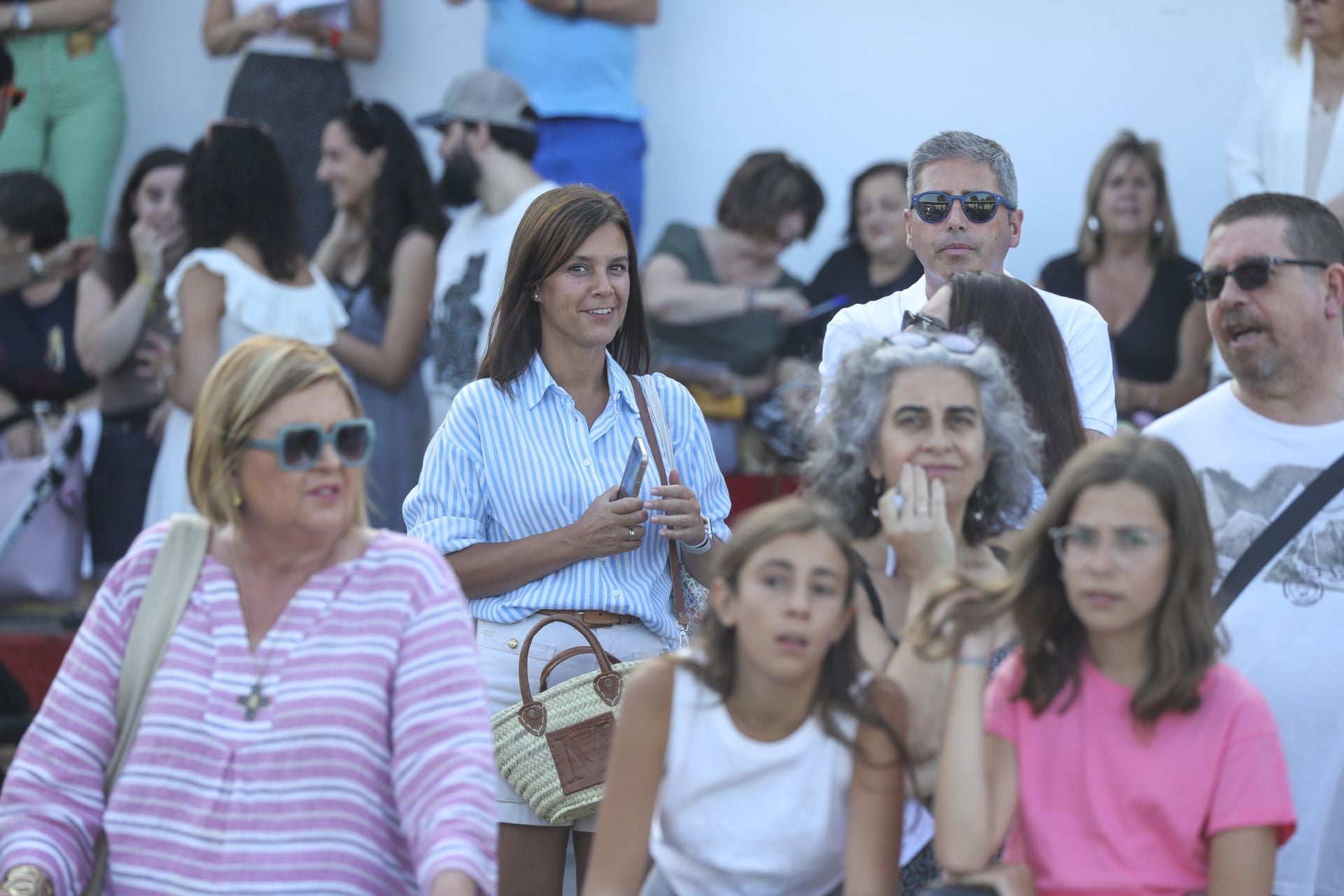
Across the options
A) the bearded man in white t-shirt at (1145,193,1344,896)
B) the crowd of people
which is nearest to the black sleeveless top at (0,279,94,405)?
the crowd of people

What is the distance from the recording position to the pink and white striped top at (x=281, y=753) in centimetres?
298

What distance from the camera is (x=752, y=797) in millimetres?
2994

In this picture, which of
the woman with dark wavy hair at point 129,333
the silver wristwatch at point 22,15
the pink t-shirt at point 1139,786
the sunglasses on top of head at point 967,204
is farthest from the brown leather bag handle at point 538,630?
the silver wristwatch at point 22,15

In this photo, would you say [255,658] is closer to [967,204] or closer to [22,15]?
[967,204]

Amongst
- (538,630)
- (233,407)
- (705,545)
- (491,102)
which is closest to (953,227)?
(705,545)

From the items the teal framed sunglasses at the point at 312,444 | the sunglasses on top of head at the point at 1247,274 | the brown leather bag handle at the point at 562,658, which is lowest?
the brown leather bag handle at the point at 562,658

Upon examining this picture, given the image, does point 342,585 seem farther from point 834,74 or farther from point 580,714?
point 834,74

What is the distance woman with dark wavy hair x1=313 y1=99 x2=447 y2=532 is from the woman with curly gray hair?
3331 mm

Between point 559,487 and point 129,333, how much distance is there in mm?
3290

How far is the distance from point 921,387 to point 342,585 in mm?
1157

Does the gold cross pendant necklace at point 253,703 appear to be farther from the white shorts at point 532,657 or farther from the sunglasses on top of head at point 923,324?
the sunglasses on top of head at point 923,324

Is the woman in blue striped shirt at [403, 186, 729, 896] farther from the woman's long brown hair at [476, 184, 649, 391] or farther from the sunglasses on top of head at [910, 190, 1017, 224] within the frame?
the sunglasses on top of head at [910, 190, 1017, 224]

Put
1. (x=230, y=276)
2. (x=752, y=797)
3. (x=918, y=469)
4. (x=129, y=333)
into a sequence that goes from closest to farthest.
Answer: (x=752, y=797) → (x=918, y=469) → (x=230, y=276) → (x=129, y=333)

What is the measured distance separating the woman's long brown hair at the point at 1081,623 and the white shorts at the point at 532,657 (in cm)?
109
